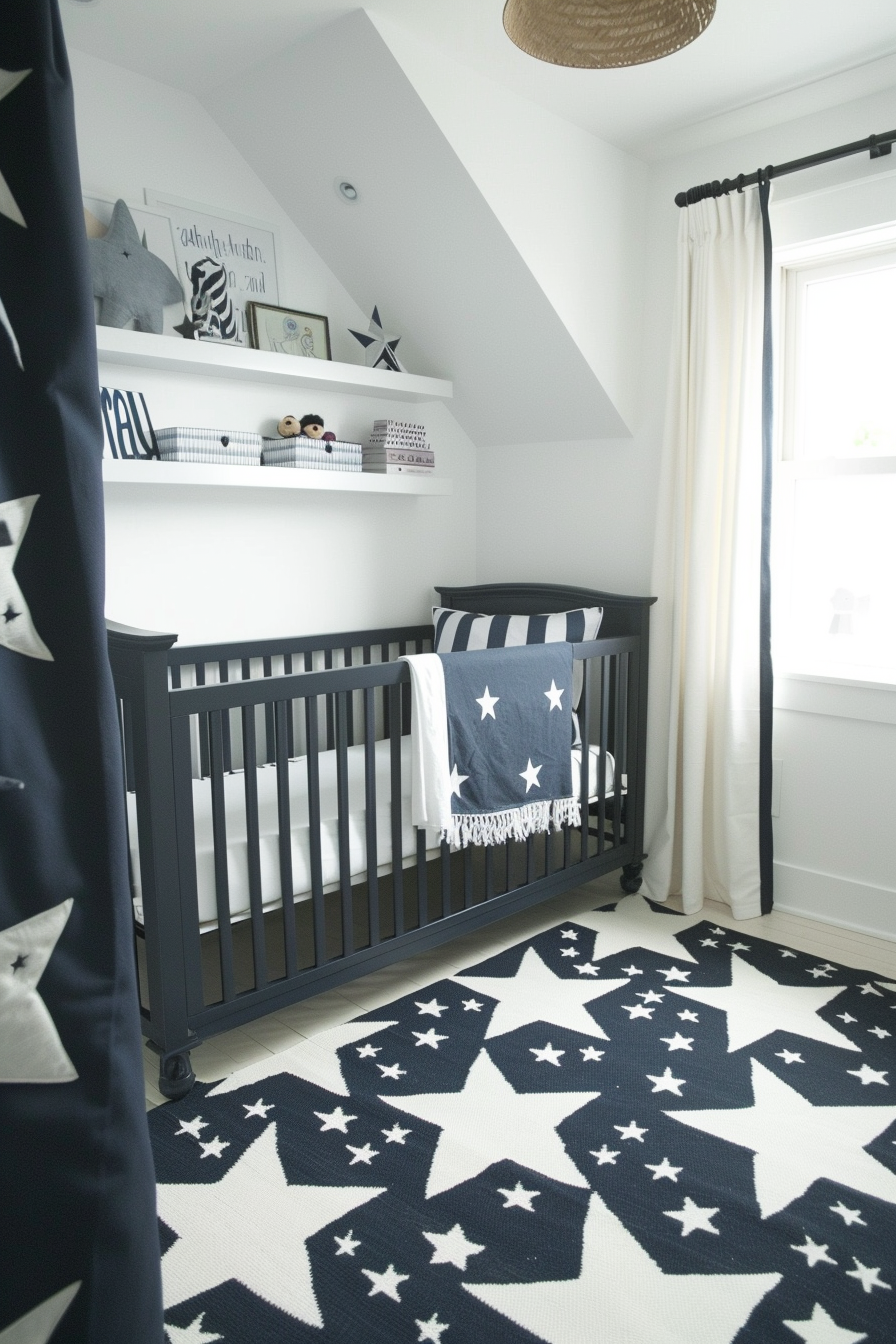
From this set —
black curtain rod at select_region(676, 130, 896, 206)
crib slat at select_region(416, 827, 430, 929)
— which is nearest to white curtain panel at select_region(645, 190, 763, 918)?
black curtain rod at select_region(676, 130, 896, 206)

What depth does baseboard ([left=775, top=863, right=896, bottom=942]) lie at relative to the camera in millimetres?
2578

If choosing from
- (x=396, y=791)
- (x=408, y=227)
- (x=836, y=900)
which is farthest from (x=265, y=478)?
(x=836, y=900)

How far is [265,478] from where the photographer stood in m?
2.53

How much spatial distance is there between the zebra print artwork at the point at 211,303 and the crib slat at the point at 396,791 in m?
1.13

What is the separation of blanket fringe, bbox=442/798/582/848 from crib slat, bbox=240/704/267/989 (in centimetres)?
49

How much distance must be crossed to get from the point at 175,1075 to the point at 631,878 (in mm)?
1532

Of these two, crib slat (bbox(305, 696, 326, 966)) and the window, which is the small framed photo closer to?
crib slat (bbox(305, 696, 326, 966))

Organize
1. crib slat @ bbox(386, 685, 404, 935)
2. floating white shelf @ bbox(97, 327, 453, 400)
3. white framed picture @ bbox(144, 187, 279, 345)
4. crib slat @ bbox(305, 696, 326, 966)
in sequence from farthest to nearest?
white framed picture @ bbox(144, 187, 279, 345) < floating white shelf @ bbox(97, 327, 453, 400) < crib slat @ bbox(386, 685, 404, 935) < crib slat @ bbox(305, 696, 326, 966)

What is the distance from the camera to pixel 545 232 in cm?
261

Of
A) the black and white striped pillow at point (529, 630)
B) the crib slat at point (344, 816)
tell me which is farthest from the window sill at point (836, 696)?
the crib slat at point (344, 816)

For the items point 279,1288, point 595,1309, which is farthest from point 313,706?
point 595,1309

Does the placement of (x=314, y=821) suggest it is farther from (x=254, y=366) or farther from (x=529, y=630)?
(x=254, y=366)

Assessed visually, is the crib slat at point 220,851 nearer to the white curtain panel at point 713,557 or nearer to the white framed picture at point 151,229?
the white framed picture at point 151,229

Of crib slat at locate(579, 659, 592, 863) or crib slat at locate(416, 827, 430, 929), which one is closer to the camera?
crib slat at locate(416, 827, 430, 929)
